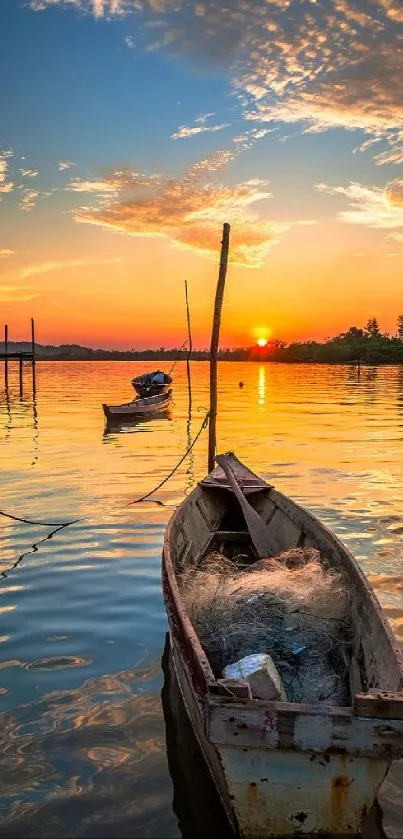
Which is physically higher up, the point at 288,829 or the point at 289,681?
the point at 289,681

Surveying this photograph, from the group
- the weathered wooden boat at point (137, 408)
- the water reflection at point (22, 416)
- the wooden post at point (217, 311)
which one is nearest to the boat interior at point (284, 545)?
the wooden post at point (217, 311)

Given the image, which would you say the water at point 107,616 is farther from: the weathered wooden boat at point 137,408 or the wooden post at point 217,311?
the weathered wooden boat at point 137,408

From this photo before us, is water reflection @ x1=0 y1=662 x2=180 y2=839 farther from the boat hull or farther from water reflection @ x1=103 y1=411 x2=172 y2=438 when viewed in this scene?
water reflection @ x1=103 y1=411 x2=172 y2=438

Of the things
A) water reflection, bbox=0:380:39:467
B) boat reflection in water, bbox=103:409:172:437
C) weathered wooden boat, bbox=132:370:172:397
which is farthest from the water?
weathered wooden boat, bbox=132:370:172:397

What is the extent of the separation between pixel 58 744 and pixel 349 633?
2695 millimetres

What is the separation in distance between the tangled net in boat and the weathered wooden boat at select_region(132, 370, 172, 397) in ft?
117

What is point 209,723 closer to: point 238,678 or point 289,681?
point 238,678

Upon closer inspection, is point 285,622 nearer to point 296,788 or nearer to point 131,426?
point 296,788

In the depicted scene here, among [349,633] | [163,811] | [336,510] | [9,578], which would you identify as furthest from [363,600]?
[336,510]

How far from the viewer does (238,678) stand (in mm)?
4238

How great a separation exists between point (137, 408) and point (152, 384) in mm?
9788

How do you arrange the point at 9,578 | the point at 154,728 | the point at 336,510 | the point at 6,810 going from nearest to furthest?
1. the point at 6,810
2. the point at 154,728
3. the point at 9,578
4. the point at 336,510

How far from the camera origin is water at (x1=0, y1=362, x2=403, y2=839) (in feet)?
15.6

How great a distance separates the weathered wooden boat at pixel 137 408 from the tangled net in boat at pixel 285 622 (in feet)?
78.9
